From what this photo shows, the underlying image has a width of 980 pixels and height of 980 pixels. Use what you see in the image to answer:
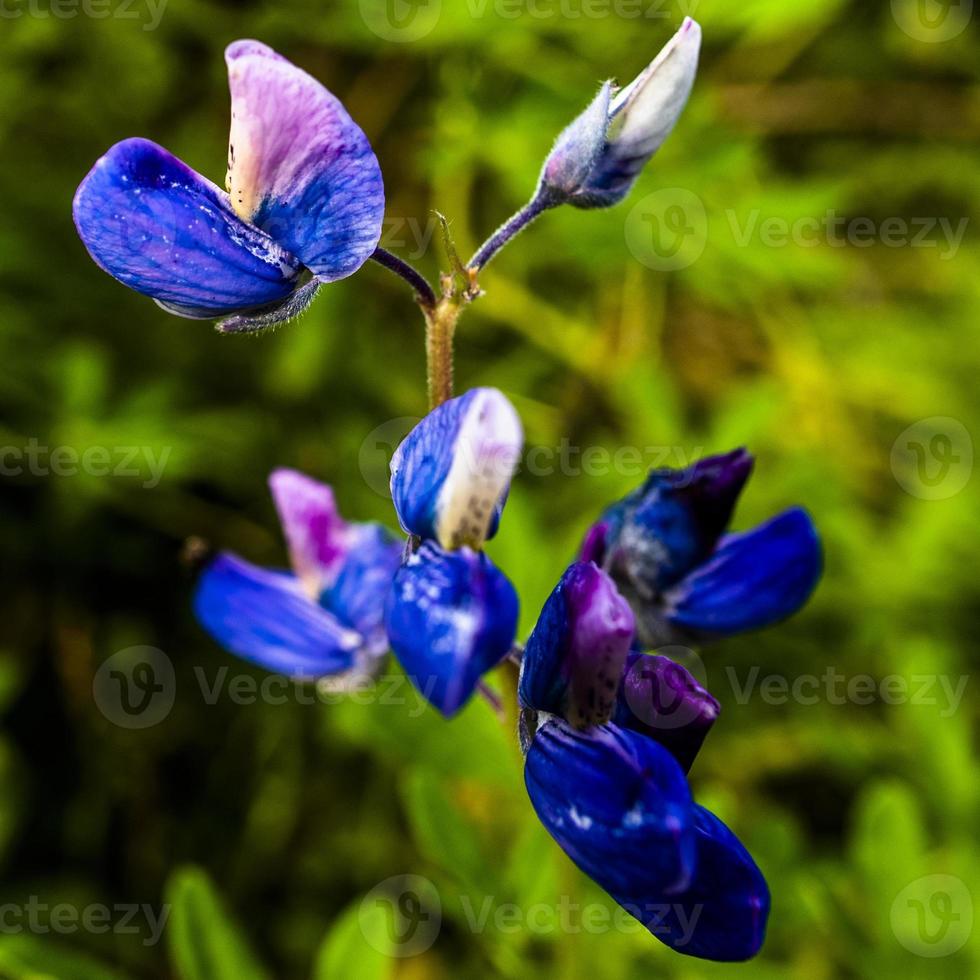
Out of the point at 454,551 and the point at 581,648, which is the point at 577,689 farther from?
the point at 454,551

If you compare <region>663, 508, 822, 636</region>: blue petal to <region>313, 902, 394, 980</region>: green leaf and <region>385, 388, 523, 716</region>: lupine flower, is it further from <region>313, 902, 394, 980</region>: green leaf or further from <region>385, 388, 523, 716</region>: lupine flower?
<region>313, 902, 394, 980</region>: green leaf

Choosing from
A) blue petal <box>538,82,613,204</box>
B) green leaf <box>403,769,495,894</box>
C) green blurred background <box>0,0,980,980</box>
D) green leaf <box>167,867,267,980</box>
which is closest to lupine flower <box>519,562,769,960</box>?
blue petal <box>538,82,613,204</box>

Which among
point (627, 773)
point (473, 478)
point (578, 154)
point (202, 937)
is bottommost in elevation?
point (202, 937)

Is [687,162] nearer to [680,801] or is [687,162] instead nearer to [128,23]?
[128,23]

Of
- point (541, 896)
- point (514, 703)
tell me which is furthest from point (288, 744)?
point (514, 703)

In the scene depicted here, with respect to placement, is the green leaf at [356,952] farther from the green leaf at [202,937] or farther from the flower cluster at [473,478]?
the flower cluster at [473,478]

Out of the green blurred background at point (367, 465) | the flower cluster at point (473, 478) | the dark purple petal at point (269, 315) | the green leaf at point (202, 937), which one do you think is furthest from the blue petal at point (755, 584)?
the green leaf at point (202, 937)

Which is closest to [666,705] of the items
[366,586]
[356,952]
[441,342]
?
[441,342]
